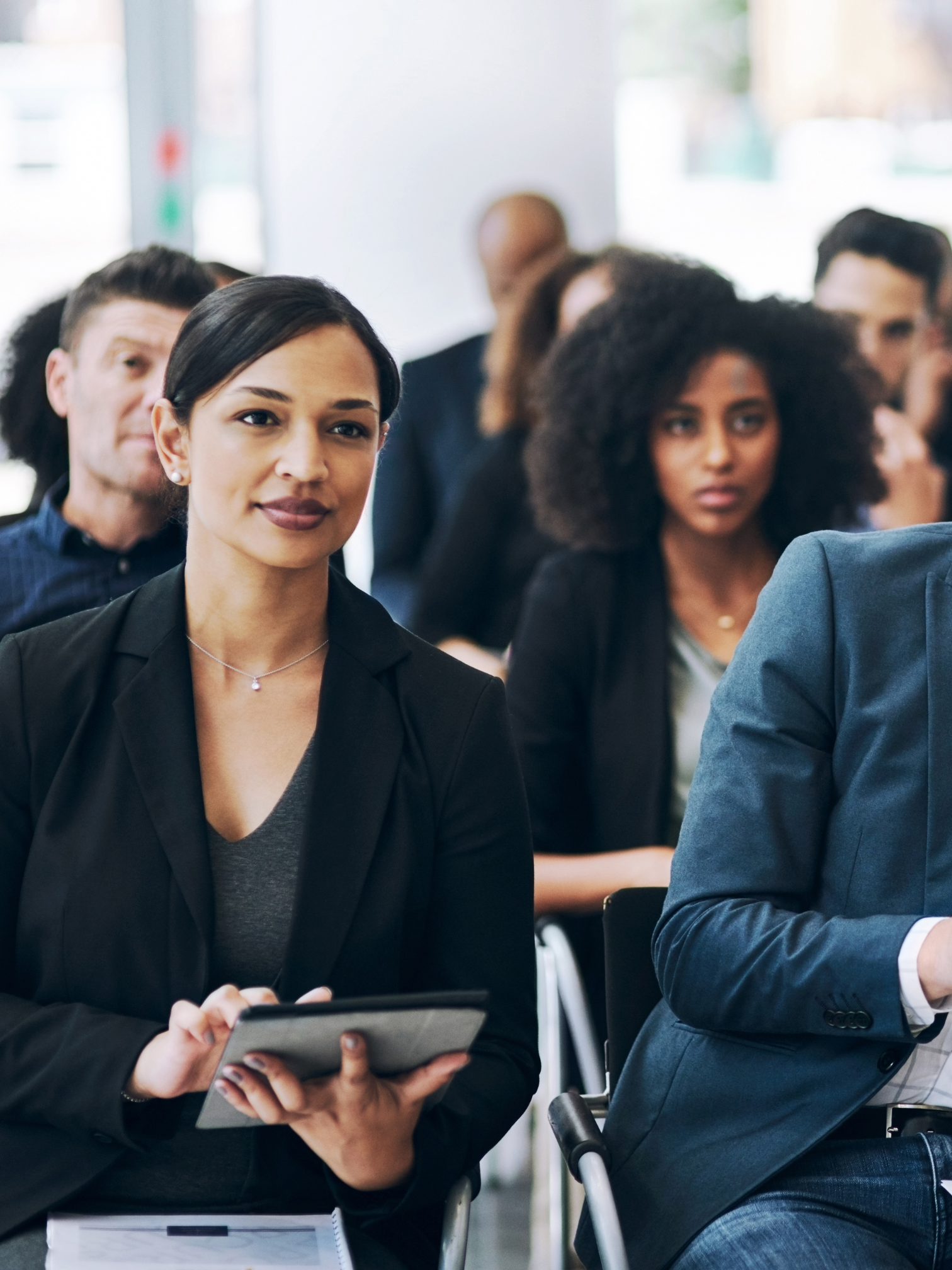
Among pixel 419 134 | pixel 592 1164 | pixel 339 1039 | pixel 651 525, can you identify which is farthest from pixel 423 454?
pixel 339 1039

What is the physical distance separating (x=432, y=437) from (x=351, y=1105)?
125 inches

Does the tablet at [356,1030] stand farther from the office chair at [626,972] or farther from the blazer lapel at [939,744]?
the blazer lapel at [939,744]

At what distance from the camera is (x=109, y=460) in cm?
240

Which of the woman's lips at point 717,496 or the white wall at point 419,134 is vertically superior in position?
the white wall at point 419,134

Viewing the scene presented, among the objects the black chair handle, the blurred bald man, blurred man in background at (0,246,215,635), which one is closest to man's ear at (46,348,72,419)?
blurred man in background at (0,246,215,635)

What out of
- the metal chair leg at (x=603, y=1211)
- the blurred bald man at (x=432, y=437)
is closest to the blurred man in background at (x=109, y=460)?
the metal chair leg at (x=603, y=1211)

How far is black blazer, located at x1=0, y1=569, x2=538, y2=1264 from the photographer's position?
59.6 inches

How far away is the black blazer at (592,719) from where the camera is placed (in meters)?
2.52

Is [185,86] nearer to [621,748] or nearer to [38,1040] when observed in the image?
[621,748]

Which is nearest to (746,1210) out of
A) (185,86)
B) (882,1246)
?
(882,1246)

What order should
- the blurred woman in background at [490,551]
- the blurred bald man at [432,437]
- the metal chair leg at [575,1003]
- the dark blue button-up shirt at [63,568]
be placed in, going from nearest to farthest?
1. the metal chair leg at [575,1003]
2. the dark blue button-up shirt at [63,568]
3. the blurred woman in background at [490,551]
4. the blurred bald man at [432,437]

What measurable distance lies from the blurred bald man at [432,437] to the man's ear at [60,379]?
1.61 m

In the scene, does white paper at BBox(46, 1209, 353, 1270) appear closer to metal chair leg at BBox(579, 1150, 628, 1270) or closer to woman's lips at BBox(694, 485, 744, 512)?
metal chair leg at BBox(579, 1150, 628, 1270)

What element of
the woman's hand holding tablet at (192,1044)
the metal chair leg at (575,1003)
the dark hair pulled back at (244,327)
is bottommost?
the metal chair leg at (575,1003)
